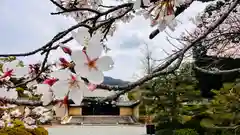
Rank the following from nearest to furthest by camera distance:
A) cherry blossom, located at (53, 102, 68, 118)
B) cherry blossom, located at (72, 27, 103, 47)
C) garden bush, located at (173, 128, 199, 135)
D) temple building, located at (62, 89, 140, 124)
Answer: cherry blossom, located at (72, 27, 103, 47) → cherry blossom, located at (53, 102, 68, 118) → garden bush, located at (173, 128, 199, 135) → temple building, located at (62, 89, 140, 124)

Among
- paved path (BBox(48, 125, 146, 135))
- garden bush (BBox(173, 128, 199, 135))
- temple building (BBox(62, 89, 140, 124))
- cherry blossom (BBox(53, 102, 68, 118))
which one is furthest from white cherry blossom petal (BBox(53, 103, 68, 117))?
temple building (BBox(62, 89, 140, 124))

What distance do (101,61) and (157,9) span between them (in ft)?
0.75

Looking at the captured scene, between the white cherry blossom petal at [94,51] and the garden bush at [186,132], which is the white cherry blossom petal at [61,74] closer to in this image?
the white cherry blossom petal at [94,51]

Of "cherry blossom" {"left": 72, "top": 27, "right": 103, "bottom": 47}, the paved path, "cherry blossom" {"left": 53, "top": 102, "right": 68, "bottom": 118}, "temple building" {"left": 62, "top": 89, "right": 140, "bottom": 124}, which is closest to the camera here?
"cherry blossom" {"left": 72, "top": 27, "right": 103, "bottom": 47}

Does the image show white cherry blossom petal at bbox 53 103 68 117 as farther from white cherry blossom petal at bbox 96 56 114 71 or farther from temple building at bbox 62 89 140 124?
temple building at bbox 62 89 140 124

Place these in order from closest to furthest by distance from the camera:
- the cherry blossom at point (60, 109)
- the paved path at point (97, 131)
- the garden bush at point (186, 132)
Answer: the cherry blossom at point (60, 109), the garden bush at point (186, 132), the paved path at point (97, 131)

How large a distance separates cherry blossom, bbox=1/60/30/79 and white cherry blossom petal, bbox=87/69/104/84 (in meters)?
0.19

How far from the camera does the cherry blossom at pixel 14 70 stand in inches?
23.9

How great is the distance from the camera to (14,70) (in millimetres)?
621

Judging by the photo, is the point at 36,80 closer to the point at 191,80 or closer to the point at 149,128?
the point at 191,80

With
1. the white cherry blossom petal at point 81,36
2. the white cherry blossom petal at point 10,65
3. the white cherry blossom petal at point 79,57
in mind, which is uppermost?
the white cherry blossom petal at point 81,36

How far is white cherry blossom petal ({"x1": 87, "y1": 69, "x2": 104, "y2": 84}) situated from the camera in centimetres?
44

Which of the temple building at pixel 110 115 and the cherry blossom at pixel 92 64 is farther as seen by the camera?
the temple building at pixel 110 115

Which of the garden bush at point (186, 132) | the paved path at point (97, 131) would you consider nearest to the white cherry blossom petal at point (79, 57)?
the garden bush at point (186, 132)
